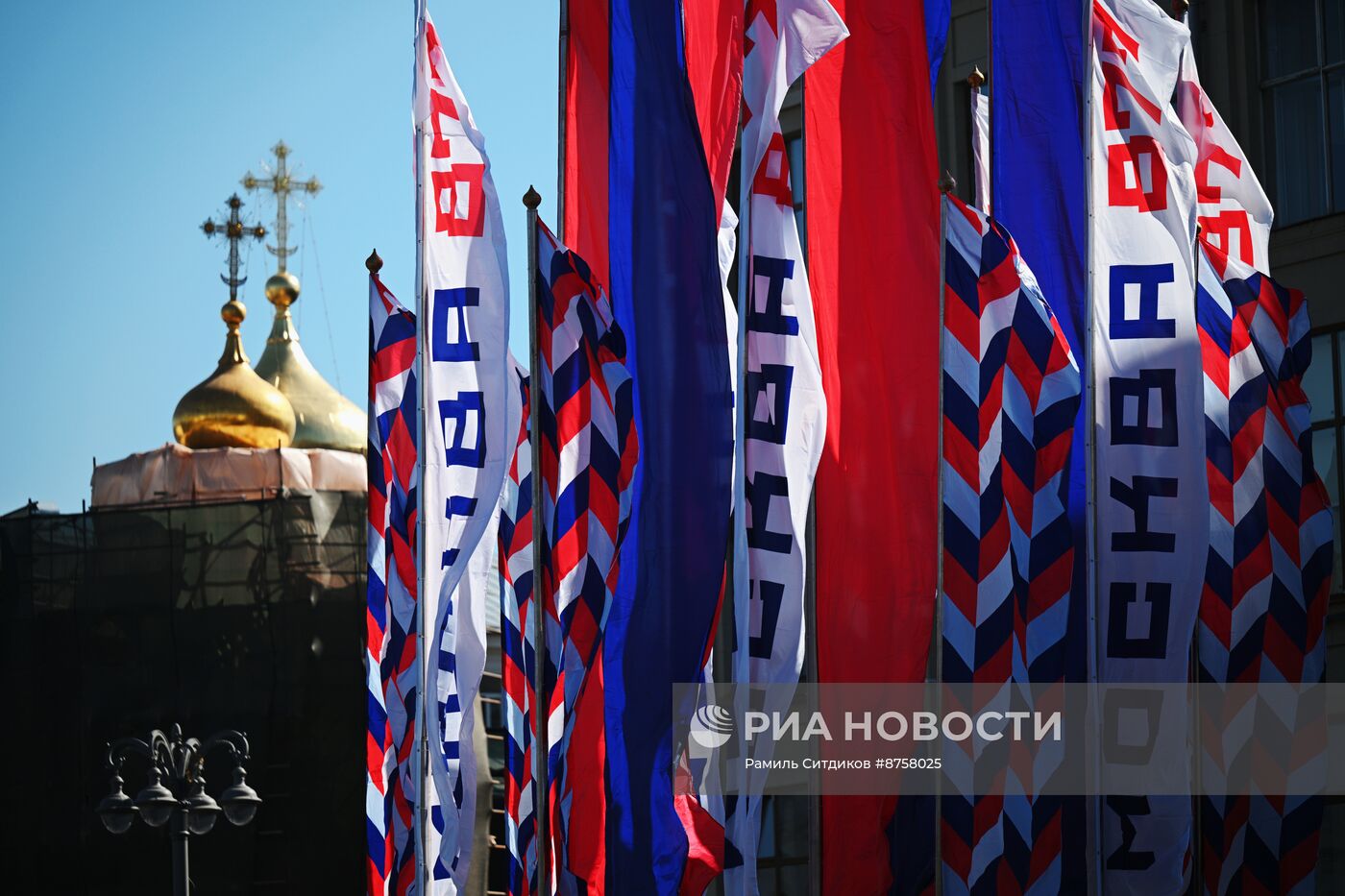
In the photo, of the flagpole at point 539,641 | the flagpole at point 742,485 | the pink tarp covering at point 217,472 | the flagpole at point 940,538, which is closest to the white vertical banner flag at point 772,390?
the flagpole at point 742,485

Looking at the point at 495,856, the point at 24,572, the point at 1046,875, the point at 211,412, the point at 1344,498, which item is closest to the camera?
the point at 1046,875

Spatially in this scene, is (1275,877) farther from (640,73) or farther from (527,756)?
(640,73)

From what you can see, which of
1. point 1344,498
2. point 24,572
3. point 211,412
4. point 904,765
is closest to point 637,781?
point 904,765

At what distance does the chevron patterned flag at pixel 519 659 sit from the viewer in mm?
19578

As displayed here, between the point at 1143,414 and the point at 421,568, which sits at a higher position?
the point at 1143,414

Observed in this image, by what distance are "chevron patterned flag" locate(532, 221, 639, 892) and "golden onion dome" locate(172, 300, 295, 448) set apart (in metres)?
40.1

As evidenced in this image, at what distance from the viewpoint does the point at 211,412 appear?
5828cm

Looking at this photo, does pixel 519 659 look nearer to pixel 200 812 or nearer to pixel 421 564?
pixel 421 564

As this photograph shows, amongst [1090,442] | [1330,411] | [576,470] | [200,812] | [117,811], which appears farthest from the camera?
[1330,411]

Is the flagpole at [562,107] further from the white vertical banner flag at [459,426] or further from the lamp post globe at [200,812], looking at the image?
the lamp post globe at [200,812]

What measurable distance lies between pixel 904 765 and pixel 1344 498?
7.48m

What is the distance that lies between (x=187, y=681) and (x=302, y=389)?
22.2 meters

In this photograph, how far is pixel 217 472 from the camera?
50.2 m

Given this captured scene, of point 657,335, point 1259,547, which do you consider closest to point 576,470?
point 657,335
